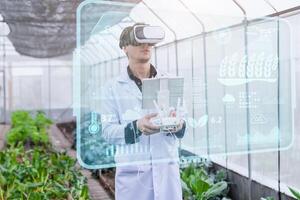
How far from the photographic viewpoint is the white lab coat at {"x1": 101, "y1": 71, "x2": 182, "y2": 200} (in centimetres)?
175

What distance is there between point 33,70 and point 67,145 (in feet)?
13.4

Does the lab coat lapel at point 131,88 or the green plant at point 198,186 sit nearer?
the lab coat lapel at point 131,88

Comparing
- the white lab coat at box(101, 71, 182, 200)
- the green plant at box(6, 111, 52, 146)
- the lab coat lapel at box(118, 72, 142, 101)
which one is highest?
the lab coat lapel at box(118, 72, 142, 101)

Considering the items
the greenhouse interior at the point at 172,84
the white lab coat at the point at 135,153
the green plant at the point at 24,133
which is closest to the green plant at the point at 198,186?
the greenhouse interior at the point at 172,84

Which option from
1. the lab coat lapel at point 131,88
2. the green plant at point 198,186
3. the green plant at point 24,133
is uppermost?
the lab coat lapel at point 131,88

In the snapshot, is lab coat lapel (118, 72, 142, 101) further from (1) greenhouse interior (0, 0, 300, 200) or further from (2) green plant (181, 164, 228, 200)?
(2) green plant (181, 164, 228, 200)

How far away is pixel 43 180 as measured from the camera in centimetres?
348

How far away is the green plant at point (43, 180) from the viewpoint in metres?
3.14

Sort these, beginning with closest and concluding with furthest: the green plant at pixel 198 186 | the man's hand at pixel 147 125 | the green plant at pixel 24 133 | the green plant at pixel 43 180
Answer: the man's hand at pixel 147 125 → the green plant at pixel 43 180 → the green plant at pixel 198 186 → the green plant at pixel 24 133

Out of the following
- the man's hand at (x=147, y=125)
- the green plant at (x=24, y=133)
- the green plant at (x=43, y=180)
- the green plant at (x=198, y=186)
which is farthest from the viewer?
the green plant at (x=24, y=133)

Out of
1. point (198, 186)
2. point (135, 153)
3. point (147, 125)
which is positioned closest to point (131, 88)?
point (147, 125)

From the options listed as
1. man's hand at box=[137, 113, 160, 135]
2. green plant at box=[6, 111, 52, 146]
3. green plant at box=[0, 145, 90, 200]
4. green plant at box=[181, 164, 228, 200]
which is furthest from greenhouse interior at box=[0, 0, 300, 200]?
green plant at box=[6, 111, 52, 146]

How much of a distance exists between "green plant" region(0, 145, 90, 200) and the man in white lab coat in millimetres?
1323
